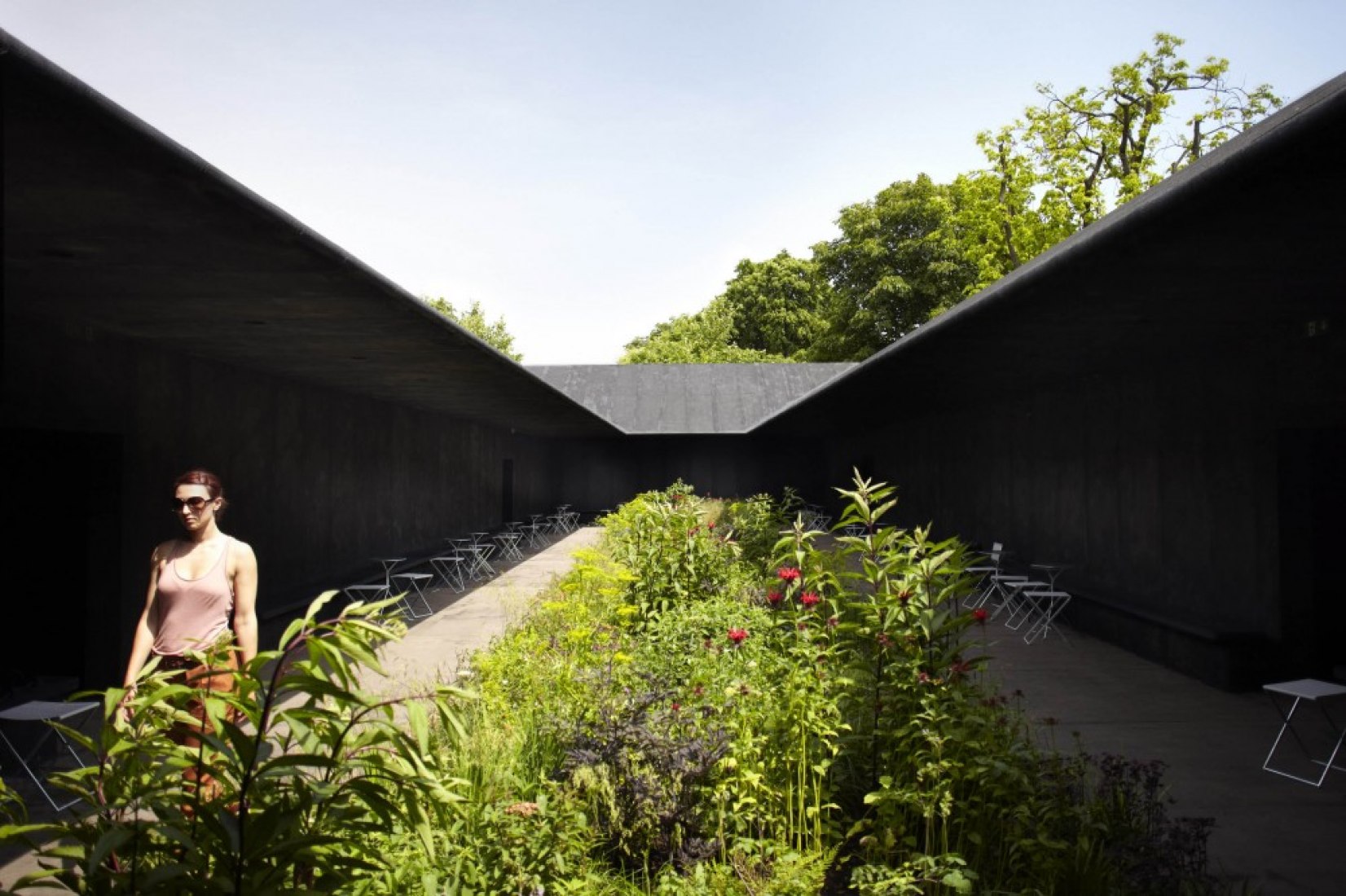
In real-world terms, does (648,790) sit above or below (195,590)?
below

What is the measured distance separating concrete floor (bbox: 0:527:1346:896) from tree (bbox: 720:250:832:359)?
36810 mm

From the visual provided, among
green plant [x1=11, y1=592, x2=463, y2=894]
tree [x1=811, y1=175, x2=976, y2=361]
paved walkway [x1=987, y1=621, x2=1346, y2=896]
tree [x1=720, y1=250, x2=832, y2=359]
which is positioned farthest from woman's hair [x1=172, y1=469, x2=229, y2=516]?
tree [x1=720, y1=250, x2=832, y2=359]

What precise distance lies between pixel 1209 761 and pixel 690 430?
20029 mm

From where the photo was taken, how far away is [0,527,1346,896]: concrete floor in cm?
383

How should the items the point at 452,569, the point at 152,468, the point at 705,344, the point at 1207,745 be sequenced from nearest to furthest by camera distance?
the point at 1207,745, the point at 152,468, the point at 452,569, the point at 705,344

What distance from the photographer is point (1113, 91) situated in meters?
25.7

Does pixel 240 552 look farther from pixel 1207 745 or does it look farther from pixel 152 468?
pixel 1207 745

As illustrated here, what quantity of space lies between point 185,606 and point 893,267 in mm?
35810

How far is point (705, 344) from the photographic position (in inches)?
1875

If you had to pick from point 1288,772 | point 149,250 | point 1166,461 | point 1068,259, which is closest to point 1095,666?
point 1166,461

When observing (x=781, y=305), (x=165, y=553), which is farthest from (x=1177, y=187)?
(x=781, y=305)

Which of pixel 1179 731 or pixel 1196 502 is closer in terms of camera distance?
pixel 1179 731

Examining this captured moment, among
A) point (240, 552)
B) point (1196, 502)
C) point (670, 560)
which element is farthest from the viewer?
point (1196, 502)

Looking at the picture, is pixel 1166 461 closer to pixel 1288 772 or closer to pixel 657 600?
pixel 1288 772
